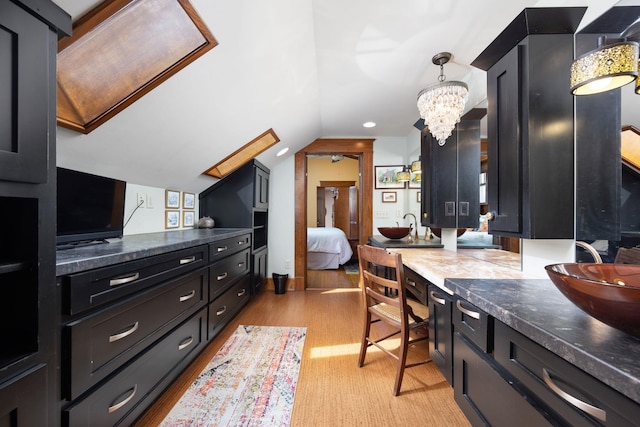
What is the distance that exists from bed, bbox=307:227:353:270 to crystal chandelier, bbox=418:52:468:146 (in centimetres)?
354

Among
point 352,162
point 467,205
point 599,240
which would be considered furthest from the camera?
point 352,162

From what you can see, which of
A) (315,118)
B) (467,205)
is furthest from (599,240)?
(315,118)

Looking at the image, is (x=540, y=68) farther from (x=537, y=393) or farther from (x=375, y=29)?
(x=537, y=393)

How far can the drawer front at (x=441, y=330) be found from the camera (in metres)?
1.36

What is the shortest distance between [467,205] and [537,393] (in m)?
1.73

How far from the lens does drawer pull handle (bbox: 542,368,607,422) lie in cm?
55

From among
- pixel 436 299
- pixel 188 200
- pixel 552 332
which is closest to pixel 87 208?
pixel 188 200

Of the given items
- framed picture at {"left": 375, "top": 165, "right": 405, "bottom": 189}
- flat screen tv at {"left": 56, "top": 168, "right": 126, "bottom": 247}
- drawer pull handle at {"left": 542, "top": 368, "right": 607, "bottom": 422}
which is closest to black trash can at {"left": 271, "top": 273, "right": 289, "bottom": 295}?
framed picture at {"left": 375, "top": 165, "right": 405, "bottom": 189}

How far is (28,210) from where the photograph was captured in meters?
0.83

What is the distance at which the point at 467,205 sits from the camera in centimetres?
224

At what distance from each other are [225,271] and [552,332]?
233cm

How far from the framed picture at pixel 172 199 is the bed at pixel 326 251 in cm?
287

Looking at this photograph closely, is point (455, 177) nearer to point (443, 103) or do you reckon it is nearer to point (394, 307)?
point (443, 103)

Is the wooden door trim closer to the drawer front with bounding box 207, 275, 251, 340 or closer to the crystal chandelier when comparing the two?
the drawer front with bounding box 207, 275, 251, 340
